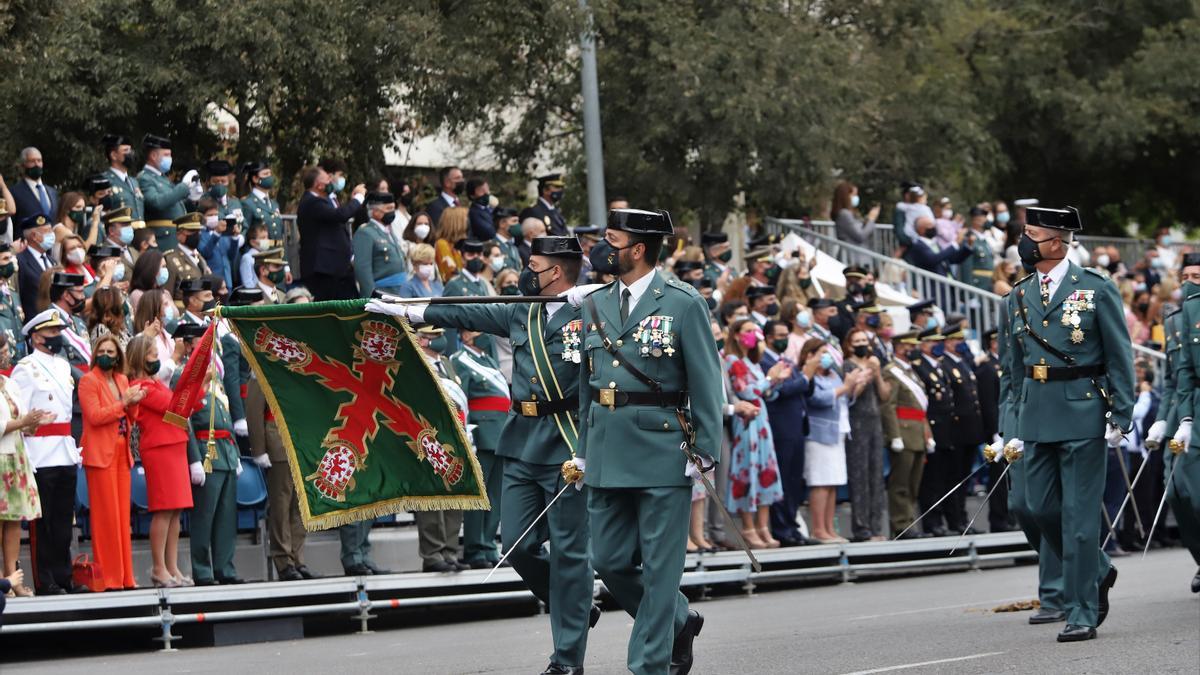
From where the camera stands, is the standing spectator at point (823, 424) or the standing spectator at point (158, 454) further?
the standing spectator at point (823, 424)

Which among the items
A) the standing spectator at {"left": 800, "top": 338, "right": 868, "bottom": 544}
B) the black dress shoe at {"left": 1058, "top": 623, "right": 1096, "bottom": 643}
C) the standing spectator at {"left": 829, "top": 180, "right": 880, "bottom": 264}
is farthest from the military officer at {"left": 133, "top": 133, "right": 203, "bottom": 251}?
the standing spectator at {"left": 829, "top": 180, "right": 880, "bottom": 264}

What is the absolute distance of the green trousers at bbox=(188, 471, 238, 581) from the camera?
14.7 meters

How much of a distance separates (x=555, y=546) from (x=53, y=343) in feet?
17.1

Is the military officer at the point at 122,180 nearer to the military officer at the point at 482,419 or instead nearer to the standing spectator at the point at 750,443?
the military officer at the point at 482,419

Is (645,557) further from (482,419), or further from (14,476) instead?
(482,419)

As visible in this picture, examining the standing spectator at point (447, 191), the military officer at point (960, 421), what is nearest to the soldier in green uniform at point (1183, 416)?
the military officer at point (960, 421)

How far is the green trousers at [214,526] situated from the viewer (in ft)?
48.2

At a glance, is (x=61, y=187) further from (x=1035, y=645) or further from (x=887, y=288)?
(x=1035, y=645)

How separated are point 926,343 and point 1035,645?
9.02 metres

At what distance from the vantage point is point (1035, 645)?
1138cm

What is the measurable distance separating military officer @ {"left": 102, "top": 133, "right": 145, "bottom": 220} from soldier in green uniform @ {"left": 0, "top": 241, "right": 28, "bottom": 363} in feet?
6.11

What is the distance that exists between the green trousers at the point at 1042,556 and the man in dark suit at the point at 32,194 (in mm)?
8153

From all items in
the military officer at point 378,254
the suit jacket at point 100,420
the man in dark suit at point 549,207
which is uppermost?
the man in dark suit at point 549,207

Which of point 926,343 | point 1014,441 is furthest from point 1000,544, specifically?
point 1014,441
